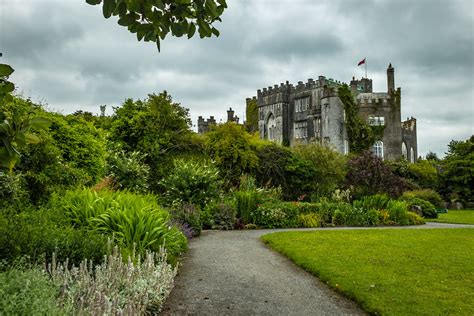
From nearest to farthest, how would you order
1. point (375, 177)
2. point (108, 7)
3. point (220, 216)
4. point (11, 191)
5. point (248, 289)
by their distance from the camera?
point (108, 7)
point (248, 289)
point (11, 191)
point (220, 216)
point (375, 177)

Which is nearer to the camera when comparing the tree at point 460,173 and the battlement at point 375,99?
the tree at point 460,173

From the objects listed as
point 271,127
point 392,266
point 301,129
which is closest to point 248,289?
point 392,266

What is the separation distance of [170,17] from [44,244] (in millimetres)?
3775

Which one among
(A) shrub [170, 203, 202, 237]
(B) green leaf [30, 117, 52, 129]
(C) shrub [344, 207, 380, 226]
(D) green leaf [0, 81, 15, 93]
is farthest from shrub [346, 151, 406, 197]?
(D) green leaf [0, 81, 15, 93]

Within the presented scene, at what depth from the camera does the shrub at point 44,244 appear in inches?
189

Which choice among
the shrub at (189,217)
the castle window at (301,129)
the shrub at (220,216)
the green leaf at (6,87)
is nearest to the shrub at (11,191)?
the shrub at (189,217)

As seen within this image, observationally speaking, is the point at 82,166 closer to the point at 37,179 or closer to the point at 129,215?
the point at 37,179

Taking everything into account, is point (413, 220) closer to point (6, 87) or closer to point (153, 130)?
point (153, 130)

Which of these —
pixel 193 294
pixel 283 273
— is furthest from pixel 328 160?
pixel 193 294

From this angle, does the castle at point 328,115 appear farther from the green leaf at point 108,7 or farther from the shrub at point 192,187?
the green leaf at point 108,7

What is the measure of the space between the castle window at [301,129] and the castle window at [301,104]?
1652 millimetres

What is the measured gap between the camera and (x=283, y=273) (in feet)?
22.3

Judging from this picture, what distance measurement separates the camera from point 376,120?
4050cm

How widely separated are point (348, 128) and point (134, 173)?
29.2 m
